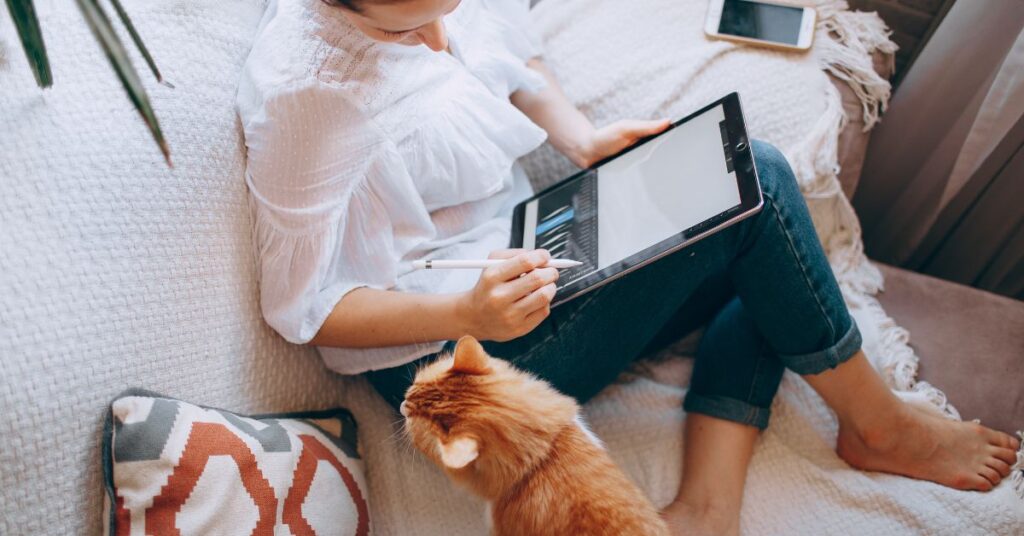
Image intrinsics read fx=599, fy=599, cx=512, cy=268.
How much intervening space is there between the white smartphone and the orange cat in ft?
2.56

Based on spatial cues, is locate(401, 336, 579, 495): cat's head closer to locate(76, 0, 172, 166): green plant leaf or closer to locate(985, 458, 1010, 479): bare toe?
locate(76, 0, 172, 166): green plant leaf

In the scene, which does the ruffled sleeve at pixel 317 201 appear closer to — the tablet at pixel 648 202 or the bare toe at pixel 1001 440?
the tablet at pixel 648 202

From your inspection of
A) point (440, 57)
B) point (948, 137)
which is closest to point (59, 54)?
point (440, 57)

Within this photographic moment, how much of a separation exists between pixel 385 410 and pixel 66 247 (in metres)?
0.49

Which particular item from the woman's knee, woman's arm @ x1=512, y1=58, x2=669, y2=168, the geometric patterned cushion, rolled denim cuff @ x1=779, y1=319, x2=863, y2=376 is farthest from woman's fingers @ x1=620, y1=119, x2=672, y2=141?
the geometric patterned cushion

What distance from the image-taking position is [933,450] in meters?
0.89

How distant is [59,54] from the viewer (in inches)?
27.5

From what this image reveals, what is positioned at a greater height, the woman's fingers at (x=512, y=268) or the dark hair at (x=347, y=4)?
the dark hair at (x=347, y=4)

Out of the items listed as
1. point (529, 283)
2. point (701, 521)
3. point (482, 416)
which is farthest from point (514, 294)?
point (701, 521)

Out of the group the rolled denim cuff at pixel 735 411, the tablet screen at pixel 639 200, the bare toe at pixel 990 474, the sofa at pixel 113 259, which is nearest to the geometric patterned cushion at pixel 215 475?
the sofa at pixel 113 259

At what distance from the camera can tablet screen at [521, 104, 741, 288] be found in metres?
0.75

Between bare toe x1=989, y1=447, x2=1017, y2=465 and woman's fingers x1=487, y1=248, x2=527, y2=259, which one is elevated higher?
woman's fingers x1=487, y1=248, x2=527, y2=259

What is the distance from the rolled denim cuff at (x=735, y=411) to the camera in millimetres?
905

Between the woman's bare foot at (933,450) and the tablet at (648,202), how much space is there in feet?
1.42
